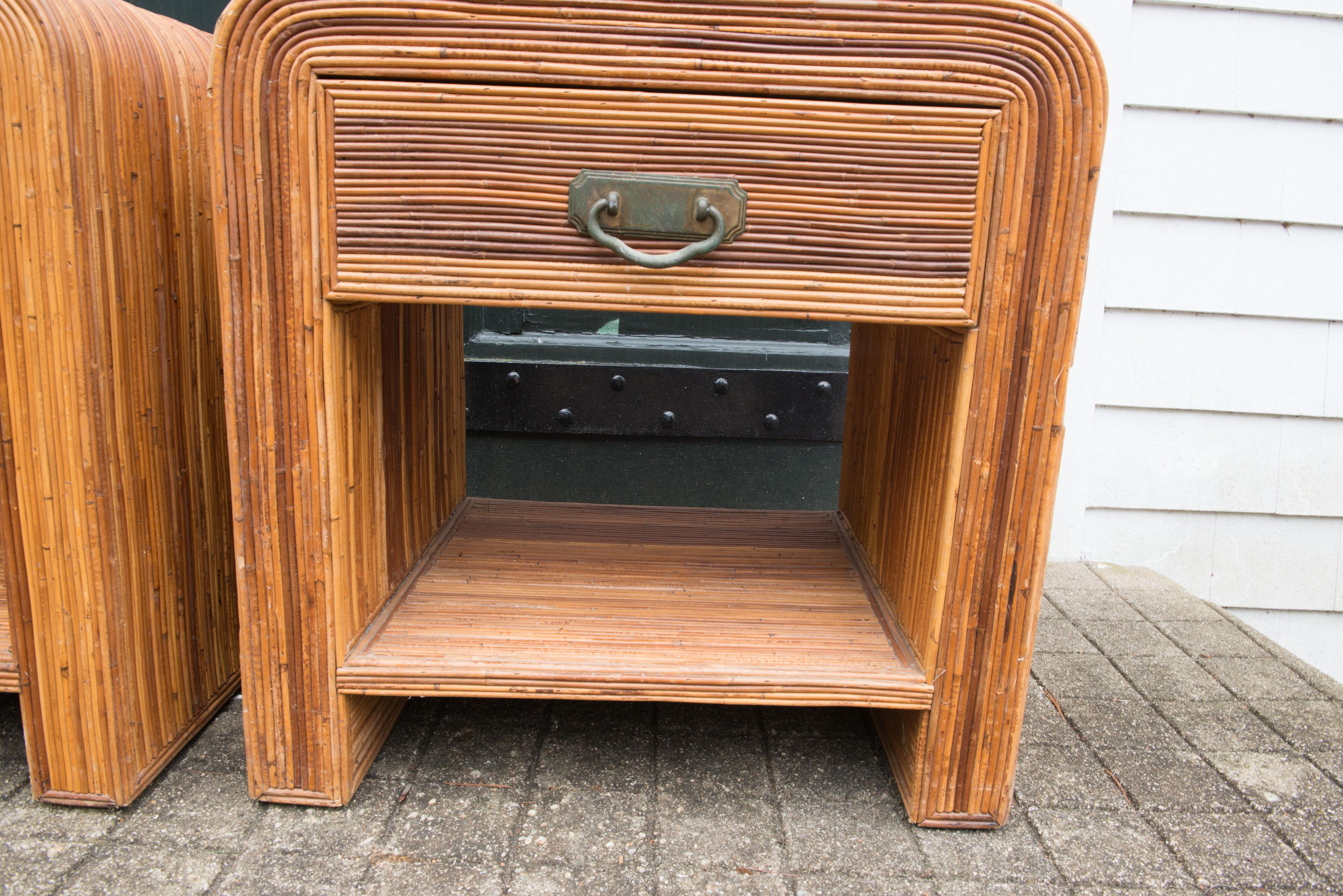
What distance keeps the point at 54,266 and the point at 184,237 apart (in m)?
0.18

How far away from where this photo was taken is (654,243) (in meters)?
0.77

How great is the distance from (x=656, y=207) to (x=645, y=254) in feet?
0.13

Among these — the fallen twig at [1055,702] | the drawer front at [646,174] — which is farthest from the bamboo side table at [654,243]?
the fallen twig at [1055,702]

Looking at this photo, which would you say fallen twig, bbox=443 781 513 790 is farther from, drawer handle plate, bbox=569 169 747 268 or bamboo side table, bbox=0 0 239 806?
drawer handle plate, bbox=569 169 747 268

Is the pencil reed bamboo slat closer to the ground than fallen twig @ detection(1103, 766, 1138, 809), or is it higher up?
higher up

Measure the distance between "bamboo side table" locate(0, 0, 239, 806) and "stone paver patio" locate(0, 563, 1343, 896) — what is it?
0.31 ft

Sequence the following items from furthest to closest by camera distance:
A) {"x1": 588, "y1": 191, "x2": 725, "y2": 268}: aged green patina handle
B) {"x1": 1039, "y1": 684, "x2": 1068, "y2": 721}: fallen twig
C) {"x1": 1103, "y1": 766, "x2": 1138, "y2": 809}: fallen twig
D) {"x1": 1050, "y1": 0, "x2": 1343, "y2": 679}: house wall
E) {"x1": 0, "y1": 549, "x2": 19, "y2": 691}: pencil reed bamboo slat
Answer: {"x1": 1050, "y1": 0, "x2": 1343, "y2": 679}: house wall < {"x1": 1039, "y1": 684, "x2": 1068, "y2": 721}: fallen twig < {"x1": 1103, "y1": 766, "x2": 1138, "y2": 809}: fallen twig < {"x1": 0, "y1": 549, "x2": 19, "y2": 691}: pencil reed bamboo slat < {"x1": 588, "y1": 191, "x2": 725, "y2": 268}: aged green patina handle

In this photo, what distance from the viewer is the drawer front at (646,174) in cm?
74

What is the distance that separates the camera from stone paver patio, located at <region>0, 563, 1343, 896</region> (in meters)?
0.81

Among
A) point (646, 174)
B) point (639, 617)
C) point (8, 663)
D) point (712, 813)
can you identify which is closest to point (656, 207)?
point (646, 174)

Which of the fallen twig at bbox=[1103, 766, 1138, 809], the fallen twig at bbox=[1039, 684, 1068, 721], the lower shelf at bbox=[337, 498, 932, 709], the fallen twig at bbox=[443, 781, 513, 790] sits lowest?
the fallen twig at bbox=[1039, 684, 1068, 721]

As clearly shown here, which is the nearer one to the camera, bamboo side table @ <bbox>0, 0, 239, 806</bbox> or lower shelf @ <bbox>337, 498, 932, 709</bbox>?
bamboo side table @ <bbox>0, 0, 239, 806</bbox>

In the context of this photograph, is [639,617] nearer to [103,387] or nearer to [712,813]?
[712,813]

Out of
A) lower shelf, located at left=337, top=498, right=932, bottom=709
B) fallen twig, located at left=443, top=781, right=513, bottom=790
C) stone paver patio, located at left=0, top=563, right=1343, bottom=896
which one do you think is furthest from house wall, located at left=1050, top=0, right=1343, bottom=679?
fallen twig, located at left=443, top=781, right=513, bottom=790
